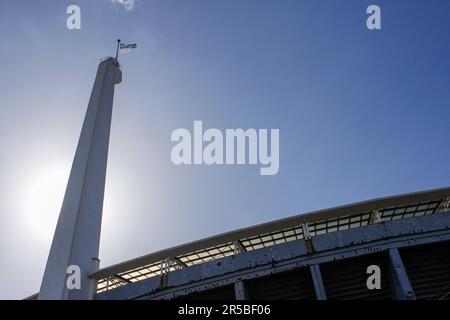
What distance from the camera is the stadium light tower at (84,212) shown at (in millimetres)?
19375

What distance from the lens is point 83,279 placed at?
19750 millimetres

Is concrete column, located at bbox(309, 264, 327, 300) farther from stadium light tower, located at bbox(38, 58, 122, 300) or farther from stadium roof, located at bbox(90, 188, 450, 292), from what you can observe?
stadium light tower, located at bbox(38, 58, 122, 300)

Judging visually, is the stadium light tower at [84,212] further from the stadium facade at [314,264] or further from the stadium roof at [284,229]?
the stadium roof at [284,229]

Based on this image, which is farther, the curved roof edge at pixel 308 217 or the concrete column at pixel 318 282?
the curved roof edge at pixel 308 217

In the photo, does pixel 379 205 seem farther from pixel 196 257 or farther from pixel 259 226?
pixel 196 257

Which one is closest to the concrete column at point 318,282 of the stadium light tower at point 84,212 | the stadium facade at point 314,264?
the stadium facade at point 314,264

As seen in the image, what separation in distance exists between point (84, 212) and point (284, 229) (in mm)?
11312

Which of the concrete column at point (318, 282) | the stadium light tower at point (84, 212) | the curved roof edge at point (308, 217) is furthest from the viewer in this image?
the stadium light tower at point (84, 212)

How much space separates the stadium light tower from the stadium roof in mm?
1432

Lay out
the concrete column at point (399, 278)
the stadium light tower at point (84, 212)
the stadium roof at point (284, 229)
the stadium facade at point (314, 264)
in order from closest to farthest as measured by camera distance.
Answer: the concrete column at point (399, 278)
the stadium facade at point (314, 264)
the stadium roof at point (284, 229)
the stadium light tower at point (84, 212)

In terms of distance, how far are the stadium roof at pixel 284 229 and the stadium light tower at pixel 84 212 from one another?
56.4 inches

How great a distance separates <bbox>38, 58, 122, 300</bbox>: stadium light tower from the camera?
19375 mm
